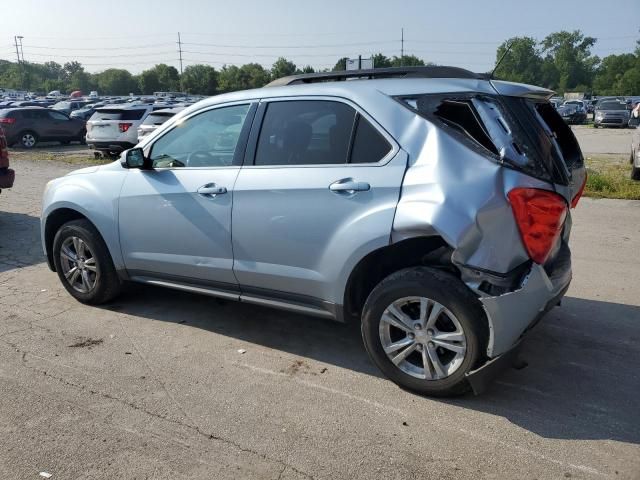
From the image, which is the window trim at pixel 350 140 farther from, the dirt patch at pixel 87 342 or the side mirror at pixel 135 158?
the dirt patch at pixel 87 342

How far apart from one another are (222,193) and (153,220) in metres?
0.76

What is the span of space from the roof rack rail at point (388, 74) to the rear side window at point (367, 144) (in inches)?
21.4

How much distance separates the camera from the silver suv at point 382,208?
10.3ft

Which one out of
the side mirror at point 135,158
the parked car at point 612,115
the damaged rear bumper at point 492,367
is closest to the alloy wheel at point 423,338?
the damaged rear bumper at point 492,367

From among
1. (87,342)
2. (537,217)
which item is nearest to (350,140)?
(537,217)

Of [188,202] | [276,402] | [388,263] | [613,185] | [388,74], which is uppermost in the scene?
[388,74]

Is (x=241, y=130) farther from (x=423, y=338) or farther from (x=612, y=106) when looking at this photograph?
(x=612, y=106)

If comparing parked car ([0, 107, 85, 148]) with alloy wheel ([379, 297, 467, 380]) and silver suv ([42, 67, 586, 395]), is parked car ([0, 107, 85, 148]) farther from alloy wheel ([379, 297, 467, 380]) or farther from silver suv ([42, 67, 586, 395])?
alloy wheel ([379, 297, 467, 380])

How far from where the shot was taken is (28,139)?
2222cm

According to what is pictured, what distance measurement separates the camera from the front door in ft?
13.5

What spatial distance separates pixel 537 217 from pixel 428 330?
2.93 ft

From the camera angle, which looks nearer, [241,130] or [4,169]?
[241,130]

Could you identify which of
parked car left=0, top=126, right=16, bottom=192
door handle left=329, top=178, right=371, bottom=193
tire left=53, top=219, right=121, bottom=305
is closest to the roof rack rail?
door handle left=329, top=178, right=371, bottom=193

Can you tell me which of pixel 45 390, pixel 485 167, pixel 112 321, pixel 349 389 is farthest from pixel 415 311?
pixel 112 321
